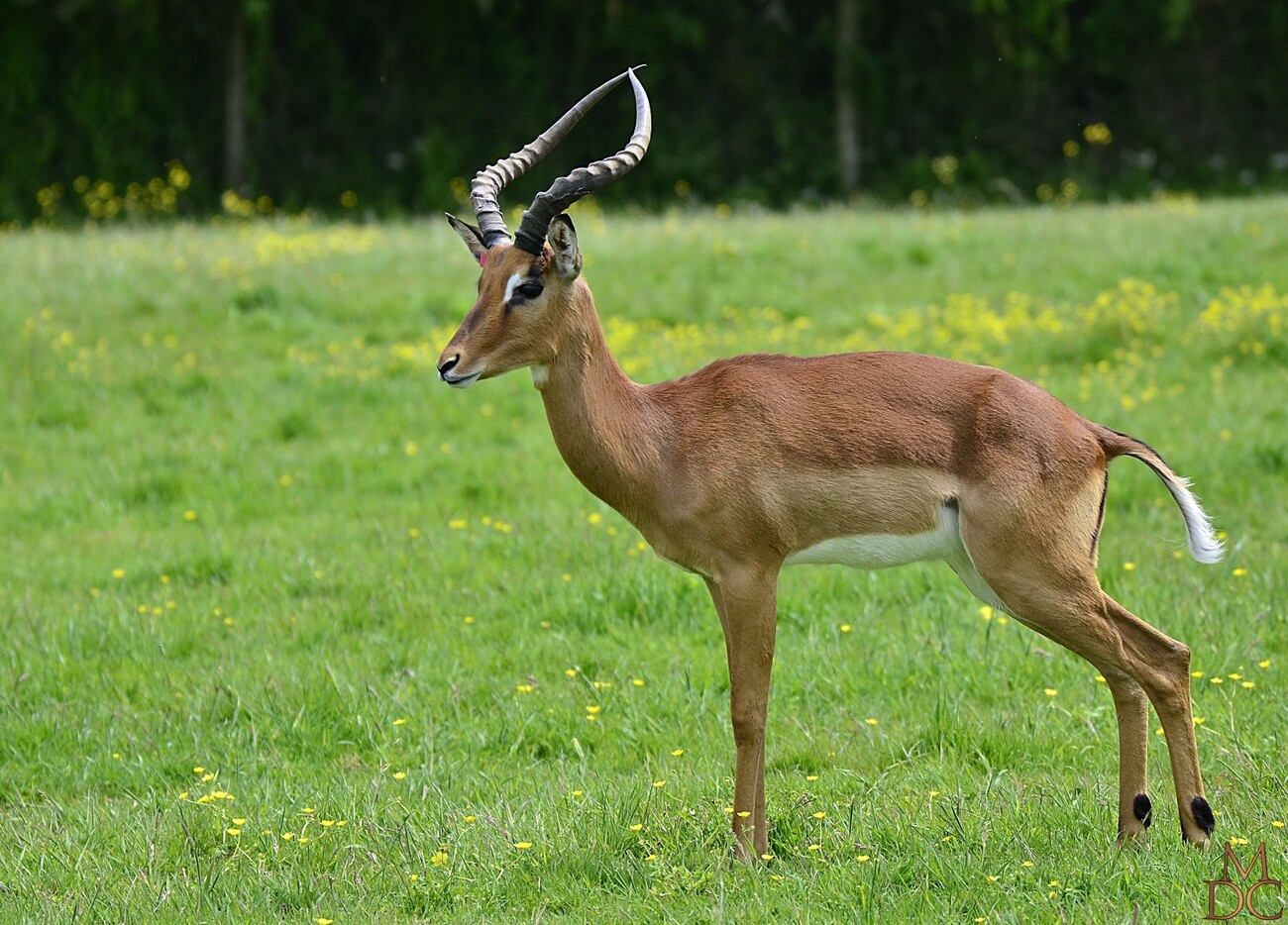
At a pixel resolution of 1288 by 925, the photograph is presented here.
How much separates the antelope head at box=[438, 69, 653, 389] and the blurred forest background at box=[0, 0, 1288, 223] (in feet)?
A: 61.1

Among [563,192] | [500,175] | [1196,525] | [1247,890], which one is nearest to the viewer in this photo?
[1247,890]

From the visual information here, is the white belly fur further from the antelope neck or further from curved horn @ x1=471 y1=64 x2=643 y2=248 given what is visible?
curved horn @ x1=471 y1=64 x2=643 y2=248

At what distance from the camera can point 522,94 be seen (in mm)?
24188

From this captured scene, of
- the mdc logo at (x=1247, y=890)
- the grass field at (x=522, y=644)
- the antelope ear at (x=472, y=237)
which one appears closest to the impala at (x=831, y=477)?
the antelope ear at (x=472, y=237)

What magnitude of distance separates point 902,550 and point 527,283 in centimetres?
137

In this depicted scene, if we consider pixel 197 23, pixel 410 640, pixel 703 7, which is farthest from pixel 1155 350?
pixel 197 23

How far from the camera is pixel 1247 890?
398cm

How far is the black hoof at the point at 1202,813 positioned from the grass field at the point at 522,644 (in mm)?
60

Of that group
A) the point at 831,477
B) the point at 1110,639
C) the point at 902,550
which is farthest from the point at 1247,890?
the point at 831,477

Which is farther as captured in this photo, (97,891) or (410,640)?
(410,640)

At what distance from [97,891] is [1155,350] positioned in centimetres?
821

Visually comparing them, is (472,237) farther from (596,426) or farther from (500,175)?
(596,426)

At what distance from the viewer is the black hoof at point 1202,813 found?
14.4ft

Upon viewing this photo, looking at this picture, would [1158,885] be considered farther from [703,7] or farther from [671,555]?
[703,7]
